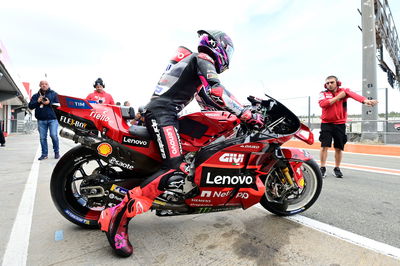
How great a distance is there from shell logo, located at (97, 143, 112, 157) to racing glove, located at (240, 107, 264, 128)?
115 cm

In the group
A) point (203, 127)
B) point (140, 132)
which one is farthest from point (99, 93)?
point (203, 127)

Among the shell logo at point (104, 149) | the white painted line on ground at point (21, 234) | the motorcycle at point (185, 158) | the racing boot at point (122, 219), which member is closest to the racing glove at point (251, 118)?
the motorcycle at point (185, 158)

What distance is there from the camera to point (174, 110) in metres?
2.26

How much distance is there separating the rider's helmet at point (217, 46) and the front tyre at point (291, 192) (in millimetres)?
1176

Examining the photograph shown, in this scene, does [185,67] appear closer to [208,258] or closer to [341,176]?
[208,258]

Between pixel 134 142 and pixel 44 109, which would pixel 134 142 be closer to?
pixel 134 142

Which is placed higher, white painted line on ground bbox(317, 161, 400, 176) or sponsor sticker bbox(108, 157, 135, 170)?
sponsor sticker bbox(108, 157, 135, 170)

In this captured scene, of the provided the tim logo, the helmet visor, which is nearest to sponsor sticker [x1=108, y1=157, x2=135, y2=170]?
the tim logo

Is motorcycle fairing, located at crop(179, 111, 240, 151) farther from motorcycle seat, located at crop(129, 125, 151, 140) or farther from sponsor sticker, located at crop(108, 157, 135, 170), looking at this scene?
sponsor sticker, located at crop(108, 157, 135, 170)

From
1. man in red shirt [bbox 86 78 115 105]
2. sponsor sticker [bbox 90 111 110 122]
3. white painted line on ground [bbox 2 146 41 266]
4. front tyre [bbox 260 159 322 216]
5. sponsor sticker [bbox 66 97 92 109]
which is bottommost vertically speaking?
white painted line on ground [bbox 2 146 41 266]

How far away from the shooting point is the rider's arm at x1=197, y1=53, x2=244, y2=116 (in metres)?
2.05

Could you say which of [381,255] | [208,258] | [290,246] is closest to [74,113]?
[208,258]

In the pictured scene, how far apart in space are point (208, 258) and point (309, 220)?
1.27 metres

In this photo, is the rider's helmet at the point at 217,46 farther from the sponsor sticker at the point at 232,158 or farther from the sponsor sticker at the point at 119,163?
the sponsor sticker at the point at 119,163
